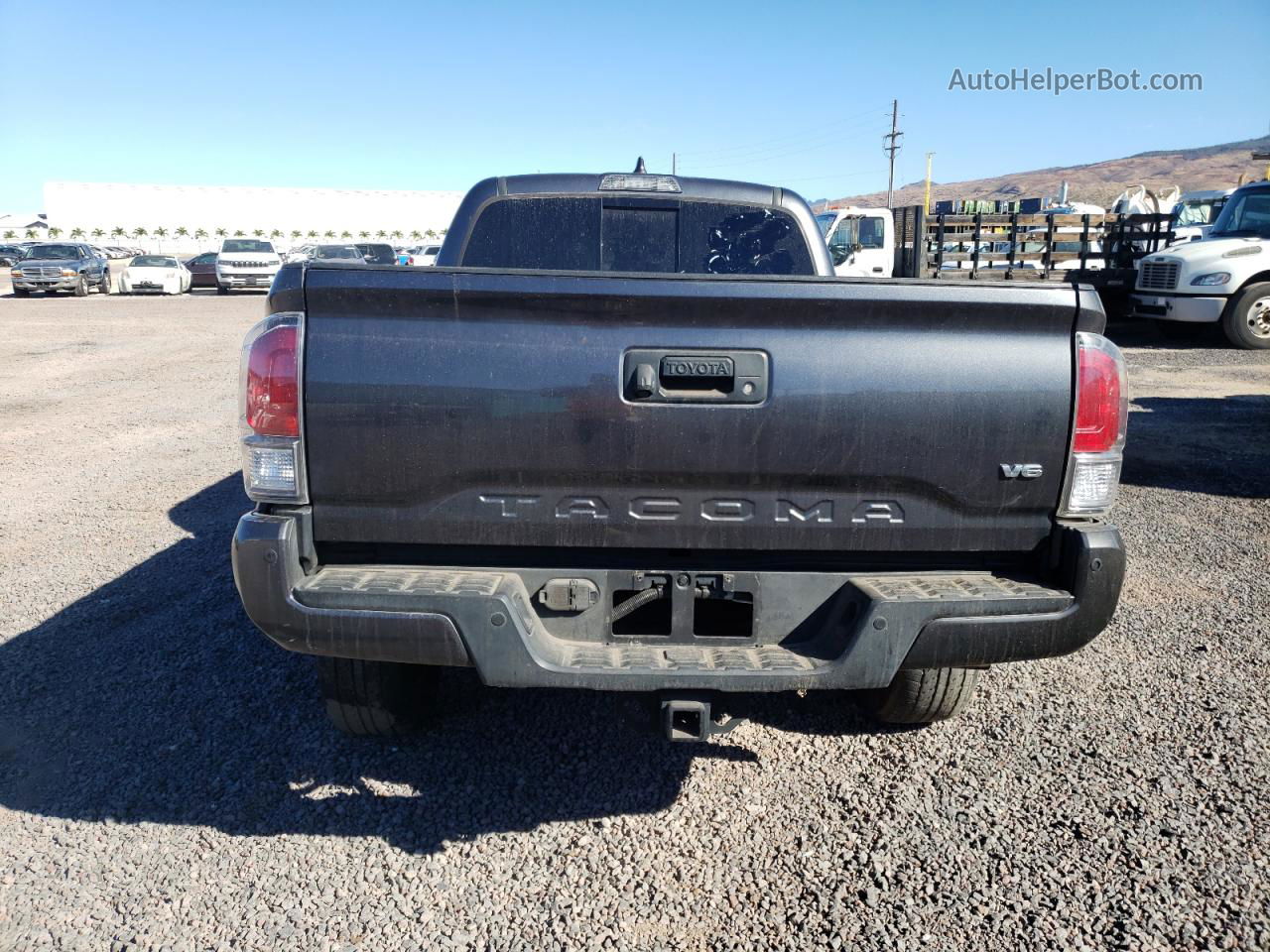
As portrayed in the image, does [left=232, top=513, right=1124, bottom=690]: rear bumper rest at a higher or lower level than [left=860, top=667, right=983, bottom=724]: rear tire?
higher

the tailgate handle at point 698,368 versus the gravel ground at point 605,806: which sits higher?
the tailgate handle at point 698,368

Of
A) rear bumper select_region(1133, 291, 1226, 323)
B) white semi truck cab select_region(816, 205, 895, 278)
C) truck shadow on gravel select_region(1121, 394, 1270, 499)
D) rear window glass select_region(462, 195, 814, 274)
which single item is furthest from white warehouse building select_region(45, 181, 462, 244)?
rear window glass select_region(462, 195, 814, 274)

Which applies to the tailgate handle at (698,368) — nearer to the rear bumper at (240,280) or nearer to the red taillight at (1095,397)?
the red taillight at (1095,397)

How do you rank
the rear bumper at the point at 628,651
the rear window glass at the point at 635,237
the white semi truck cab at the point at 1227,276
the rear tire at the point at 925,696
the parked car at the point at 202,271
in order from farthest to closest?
the parked car at the point at 202,271 → the white semi truck cab at the point at 1227,276 → the rear window glass at the point at 635,237 → the rear tire at the point at 925,696 → the rear bumper at the point at 628,651

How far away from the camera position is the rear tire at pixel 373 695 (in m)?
3.06

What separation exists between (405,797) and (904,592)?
5.82ft

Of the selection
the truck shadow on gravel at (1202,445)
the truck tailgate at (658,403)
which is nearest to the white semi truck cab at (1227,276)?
the truck shadow on gravel at (1202,445)

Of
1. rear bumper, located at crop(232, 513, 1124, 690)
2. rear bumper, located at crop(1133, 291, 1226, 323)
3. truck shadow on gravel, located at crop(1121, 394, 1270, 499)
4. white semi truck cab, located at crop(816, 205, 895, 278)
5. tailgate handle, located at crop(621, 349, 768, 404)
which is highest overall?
white semi truck cab, located at crop(816, 205, 895, 278)

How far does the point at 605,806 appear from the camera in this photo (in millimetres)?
3074

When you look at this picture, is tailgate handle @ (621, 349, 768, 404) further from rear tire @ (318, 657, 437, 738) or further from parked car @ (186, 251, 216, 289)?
parked car @ (186, 251, 216, 289)

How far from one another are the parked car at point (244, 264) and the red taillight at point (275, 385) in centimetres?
3084

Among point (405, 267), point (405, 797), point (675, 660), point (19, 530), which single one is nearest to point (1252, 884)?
point (675, 660)

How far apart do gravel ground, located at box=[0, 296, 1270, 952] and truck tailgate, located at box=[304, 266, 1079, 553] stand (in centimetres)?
81

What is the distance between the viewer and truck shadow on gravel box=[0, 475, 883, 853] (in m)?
3.01
